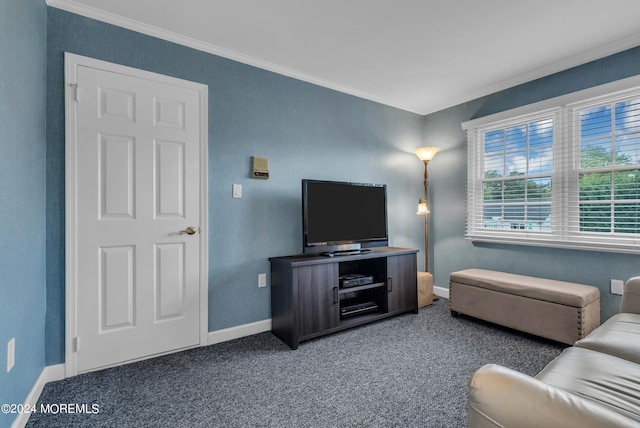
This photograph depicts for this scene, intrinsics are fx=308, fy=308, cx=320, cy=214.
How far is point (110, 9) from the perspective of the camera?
6.73 ft

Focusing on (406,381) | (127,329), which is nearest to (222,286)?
(127,329)

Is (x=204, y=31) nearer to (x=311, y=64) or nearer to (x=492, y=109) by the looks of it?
(x=311, y=64)

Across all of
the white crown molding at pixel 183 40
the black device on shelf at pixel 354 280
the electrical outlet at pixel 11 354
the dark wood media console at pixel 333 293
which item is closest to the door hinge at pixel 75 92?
the white crown molding at pixel 183 40

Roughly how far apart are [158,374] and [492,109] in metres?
3.90

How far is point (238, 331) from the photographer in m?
2.62

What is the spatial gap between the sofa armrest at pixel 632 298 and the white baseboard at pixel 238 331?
2.55 meters

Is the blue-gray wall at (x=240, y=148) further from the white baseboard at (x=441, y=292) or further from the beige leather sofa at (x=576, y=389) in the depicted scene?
the beige leather sofa at (x=576, y=389)

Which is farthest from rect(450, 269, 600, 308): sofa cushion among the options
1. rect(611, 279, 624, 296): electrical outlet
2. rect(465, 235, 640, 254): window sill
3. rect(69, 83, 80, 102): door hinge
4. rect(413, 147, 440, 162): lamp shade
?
rect(69, 83, 80, 102): door hinge

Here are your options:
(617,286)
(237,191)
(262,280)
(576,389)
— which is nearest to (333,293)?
(262,280)

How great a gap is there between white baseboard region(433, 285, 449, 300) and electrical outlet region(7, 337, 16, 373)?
3.77 metres

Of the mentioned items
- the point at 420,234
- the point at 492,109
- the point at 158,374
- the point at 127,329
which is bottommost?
the point at 158,374

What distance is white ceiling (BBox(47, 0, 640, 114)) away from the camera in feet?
6.66

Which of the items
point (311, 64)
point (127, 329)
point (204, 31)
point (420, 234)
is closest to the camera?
point (127, 329)
